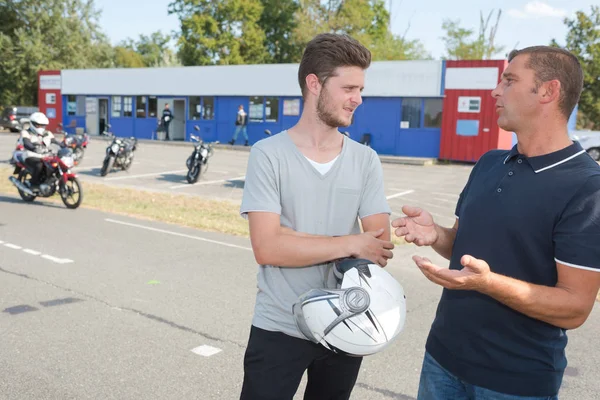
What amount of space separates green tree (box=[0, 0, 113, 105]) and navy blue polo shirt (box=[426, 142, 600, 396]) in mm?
47500

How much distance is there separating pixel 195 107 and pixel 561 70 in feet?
101

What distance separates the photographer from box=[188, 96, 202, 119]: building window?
31.6 m

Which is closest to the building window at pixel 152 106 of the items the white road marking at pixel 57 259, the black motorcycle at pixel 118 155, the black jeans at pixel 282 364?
the black motorcycle at pixel 118 155

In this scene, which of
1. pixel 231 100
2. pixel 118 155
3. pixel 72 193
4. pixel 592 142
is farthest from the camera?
pixel 231 100

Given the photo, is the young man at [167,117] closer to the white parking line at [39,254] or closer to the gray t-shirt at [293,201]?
the white parking line at [39,254]

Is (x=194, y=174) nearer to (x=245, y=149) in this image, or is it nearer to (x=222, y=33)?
(x=245, y=149)

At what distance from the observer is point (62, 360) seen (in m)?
4.39

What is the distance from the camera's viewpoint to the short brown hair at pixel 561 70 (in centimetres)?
212

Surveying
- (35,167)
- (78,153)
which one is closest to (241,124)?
(78,153)

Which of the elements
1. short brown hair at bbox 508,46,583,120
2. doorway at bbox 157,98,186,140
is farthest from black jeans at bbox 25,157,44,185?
doorway at bbox 157,98,186,140

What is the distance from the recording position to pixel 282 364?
244 centimetres

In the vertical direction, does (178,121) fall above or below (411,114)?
below

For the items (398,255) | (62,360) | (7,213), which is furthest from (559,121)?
(7,213)

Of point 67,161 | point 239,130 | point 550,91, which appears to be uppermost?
point 550,91
